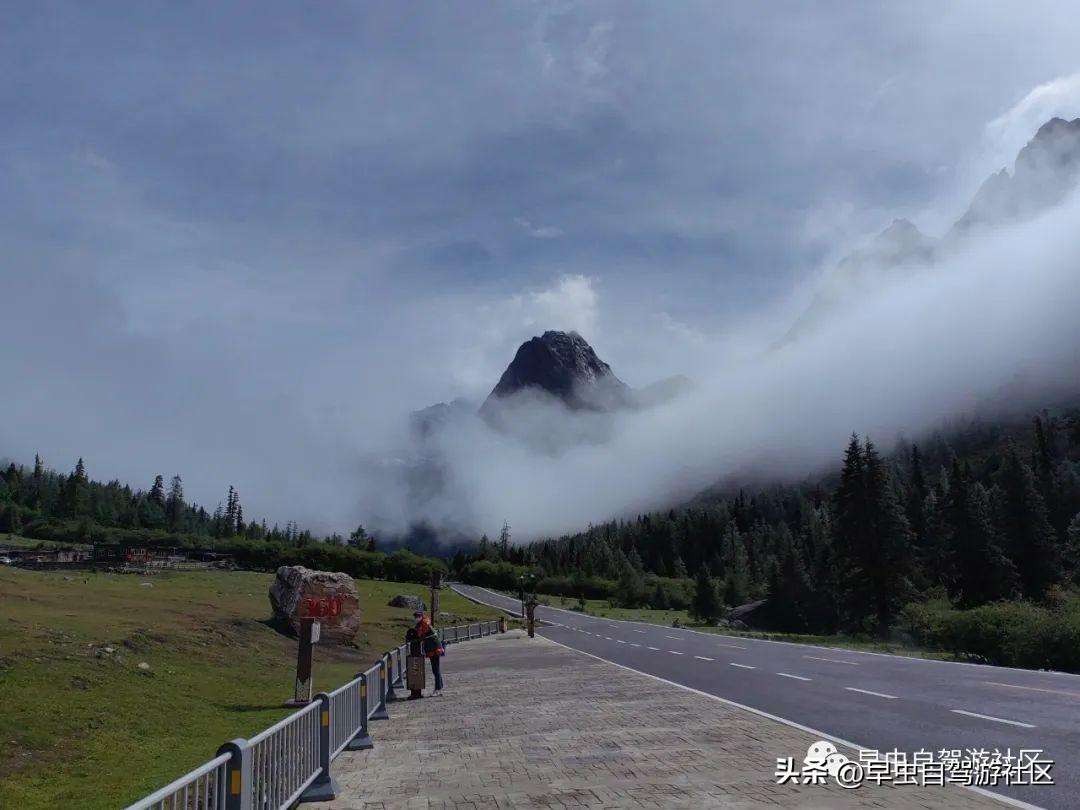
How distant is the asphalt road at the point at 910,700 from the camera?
9.88 m

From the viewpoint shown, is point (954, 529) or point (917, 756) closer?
point (917, 756)

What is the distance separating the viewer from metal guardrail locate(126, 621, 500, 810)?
5.15 m

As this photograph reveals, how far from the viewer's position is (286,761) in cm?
771

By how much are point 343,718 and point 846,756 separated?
6.70 meters

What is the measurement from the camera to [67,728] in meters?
14.2

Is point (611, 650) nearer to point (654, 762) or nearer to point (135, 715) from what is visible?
point (135, 715)

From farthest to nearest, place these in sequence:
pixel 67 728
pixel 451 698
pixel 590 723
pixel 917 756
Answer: pixel 451 698
pixel 67 728
pixel 590 723
pixel 917 756

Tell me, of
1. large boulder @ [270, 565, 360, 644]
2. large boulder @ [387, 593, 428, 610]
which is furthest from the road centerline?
large boulder @ [387, 593, 428, 610]

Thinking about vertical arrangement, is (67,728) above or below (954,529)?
below

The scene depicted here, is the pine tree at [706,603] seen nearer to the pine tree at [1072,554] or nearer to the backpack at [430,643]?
the pine tree at [1072,554]

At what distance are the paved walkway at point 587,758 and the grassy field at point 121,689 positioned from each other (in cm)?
400

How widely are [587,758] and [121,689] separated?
13.1 m

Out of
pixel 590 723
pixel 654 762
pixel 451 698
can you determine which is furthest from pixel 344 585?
pixel 654 762

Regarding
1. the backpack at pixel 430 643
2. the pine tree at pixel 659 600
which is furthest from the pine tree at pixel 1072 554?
the backpack at pixel 430 643
